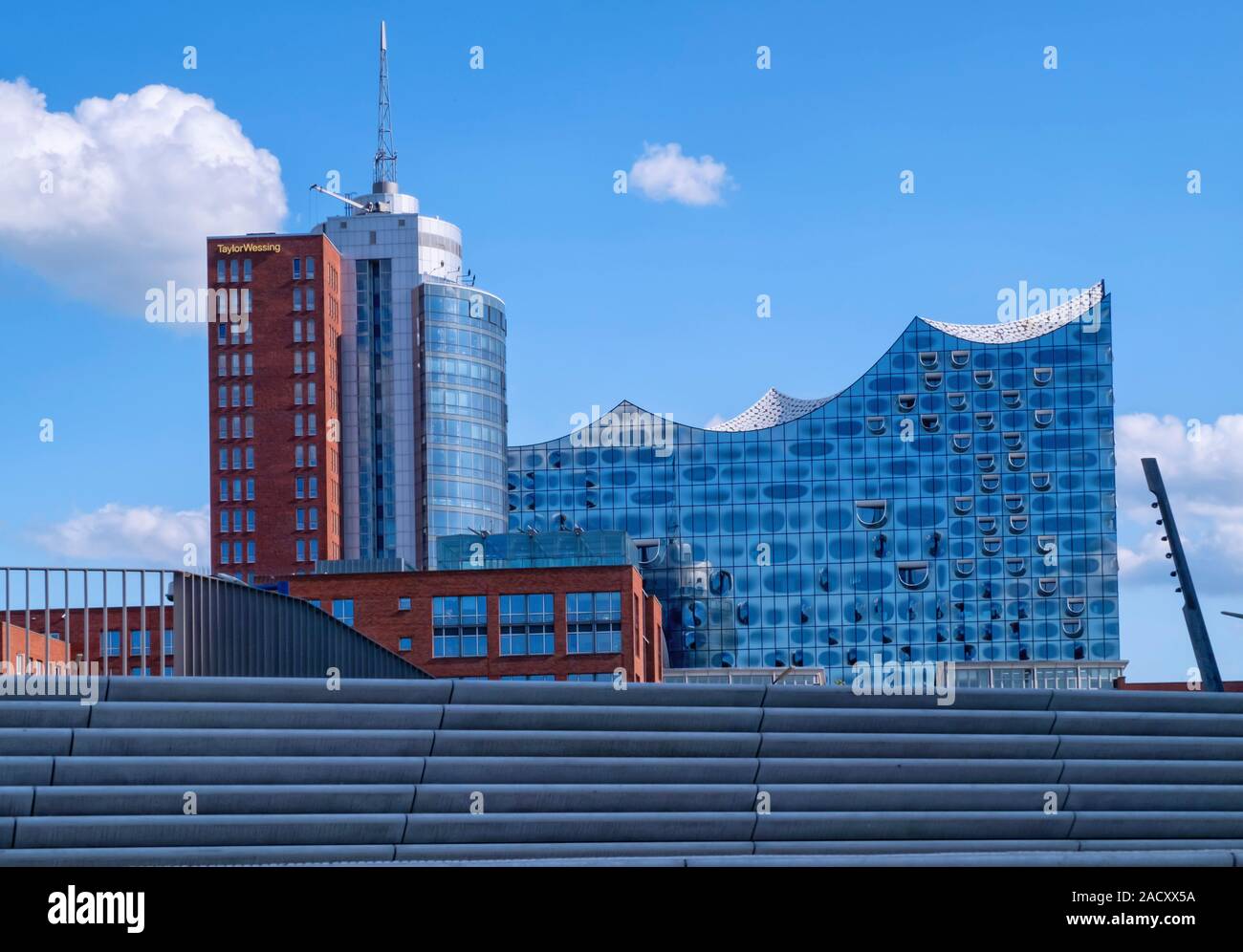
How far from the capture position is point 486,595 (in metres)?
85.5

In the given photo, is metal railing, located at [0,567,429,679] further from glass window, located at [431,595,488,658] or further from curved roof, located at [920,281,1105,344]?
curved roof, located at [920,281,1105,344]

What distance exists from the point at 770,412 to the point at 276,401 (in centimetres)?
4464

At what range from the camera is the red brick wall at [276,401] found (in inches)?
5920

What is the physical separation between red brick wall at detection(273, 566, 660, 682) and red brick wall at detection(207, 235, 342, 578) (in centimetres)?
6534

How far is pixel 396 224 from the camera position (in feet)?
540

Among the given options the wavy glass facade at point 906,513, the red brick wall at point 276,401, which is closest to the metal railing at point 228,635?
the wavy glass facade at point 906,513

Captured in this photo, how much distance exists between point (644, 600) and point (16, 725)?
248 feet

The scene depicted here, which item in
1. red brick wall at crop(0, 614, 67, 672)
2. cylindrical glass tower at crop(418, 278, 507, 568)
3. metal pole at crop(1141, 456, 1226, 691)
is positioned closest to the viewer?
red brick wall at crop(0, 614, 67, 672)

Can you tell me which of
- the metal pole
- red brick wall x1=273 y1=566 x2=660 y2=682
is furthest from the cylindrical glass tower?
the metal pole

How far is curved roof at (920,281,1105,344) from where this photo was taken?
143500mm

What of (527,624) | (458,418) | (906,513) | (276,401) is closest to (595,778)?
(527,624)

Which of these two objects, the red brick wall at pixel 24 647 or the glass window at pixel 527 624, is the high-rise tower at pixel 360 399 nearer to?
the glass window at pixel 527 624

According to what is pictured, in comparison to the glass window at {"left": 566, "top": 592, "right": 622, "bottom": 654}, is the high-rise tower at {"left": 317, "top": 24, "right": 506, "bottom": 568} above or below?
above
